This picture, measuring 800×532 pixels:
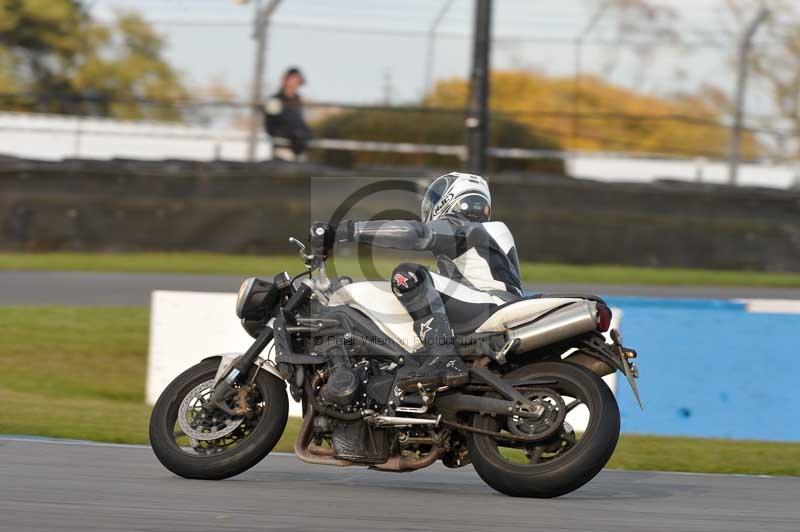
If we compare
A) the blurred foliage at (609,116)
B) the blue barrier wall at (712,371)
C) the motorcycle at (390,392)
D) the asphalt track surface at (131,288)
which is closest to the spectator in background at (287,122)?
the blurred foliage at (609,116)

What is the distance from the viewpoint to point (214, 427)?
6723 mm

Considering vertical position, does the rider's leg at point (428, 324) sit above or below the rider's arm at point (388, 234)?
below

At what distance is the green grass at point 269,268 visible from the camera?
16.5 meters

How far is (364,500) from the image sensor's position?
620cm

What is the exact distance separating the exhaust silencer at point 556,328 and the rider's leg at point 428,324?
334 millimetres

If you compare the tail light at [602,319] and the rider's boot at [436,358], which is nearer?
the tail light at [602,319]

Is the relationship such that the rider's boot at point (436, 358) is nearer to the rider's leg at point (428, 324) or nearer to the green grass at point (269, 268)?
the rider's leg at point (428, 324)

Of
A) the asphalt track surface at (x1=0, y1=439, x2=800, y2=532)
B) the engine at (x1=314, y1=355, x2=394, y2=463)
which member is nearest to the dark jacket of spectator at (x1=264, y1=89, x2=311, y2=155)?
the asphalt track surface at (x1=0, y1=439, x2=800, y2=532)

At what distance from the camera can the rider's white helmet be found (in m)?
6.83

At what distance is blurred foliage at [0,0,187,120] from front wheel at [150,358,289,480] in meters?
14.5

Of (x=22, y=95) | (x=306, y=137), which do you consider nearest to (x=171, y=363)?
(x=306, y=137)

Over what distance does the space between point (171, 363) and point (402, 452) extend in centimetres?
420

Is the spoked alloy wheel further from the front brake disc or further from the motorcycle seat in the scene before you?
the motorcycle seat

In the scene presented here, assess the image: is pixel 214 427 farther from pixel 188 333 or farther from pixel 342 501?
pixel 188 333
